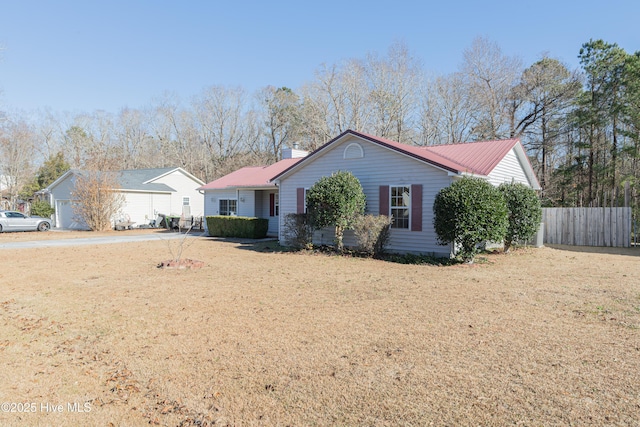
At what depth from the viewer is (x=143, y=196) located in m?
27.2

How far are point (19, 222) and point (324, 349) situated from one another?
82.1 ft

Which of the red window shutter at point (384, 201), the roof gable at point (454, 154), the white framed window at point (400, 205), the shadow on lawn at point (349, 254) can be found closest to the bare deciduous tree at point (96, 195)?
the shadow on lawn at point (349, 254)

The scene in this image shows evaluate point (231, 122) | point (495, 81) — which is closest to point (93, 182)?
point (231, 122)

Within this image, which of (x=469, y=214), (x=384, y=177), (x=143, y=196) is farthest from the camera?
(x=143, y=196)

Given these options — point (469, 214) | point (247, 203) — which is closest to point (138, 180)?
point (247, 203)

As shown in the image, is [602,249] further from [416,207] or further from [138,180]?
[138,180]

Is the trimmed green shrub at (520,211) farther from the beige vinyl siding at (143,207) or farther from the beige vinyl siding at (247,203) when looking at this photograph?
the beige vinyl siding at (143,207)

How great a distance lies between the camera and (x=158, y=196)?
28359 millimetres

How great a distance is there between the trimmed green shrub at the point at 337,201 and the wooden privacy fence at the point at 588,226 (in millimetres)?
Answer: 9628

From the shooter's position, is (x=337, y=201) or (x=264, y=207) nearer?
(x=337, y=201)

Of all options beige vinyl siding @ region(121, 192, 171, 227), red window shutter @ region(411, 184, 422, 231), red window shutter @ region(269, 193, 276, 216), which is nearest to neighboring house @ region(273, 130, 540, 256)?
red window shutter @ region(411, 184, 422, 231)

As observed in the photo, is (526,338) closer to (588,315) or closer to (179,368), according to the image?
(588,315)

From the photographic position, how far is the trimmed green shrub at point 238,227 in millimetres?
19062

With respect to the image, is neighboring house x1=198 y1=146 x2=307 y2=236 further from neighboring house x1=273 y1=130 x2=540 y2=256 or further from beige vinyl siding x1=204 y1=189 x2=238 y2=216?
neighboring house x1=273 y1=130 x2=540 y2=256
